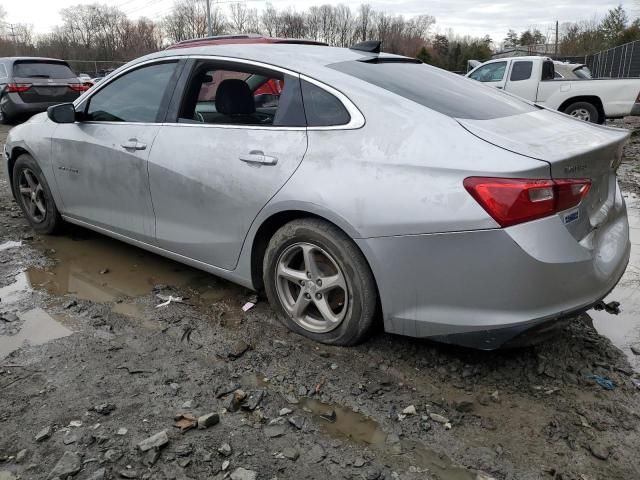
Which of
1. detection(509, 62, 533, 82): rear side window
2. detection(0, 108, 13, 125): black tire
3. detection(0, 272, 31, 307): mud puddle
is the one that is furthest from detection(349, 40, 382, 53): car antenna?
detection(0, 108, 13, 125): black tire

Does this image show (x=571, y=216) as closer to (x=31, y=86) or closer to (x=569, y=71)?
(x=569, y=71)

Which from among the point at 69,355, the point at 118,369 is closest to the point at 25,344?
the point at 69,355

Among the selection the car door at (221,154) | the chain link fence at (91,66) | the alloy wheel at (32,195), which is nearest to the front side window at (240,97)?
the car door at (221,154)

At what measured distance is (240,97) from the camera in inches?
135

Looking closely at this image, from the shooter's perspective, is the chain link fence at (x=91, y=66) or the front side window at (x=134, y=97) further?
the chain link fence at (x=91, y=66)

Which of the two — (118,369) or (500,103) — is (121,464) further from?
(500,103)

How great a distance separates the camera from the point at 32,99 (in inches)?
487

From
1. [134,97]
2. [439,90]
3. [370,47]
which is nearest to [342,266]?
[439,90]

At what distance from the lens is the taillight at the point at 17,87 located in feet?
39.7

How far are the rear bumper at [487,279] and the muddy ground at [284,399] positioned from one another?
37cm

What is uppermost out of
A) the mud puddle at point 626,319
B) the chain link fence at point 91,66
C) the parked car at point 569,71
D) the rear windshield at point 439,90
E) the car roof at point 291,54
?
the chain link fence at point 91,66

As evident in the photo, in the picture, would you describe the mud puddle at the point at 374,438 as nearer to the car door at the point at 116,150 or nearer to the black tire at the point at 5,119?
the car door at the point at 116,150

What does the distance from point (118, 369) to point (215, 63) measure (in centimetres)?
195

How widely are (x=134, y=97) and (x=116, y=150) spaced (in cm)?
42
